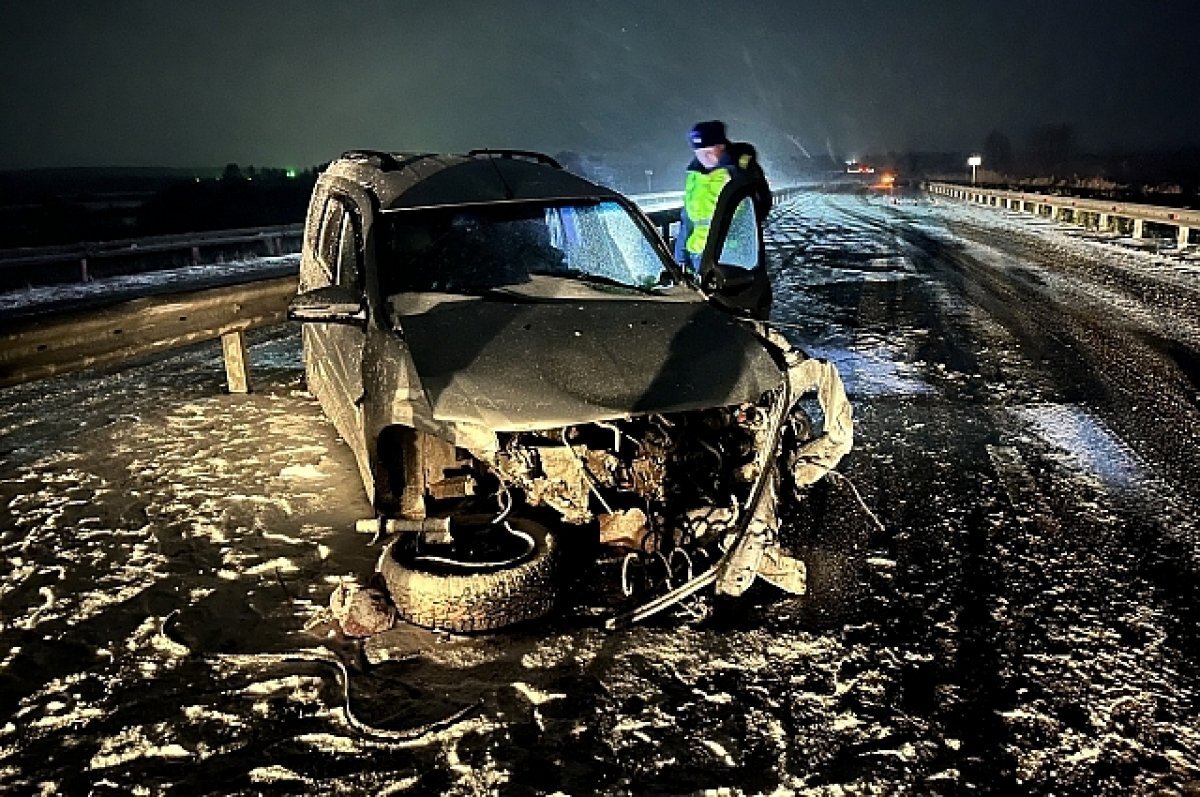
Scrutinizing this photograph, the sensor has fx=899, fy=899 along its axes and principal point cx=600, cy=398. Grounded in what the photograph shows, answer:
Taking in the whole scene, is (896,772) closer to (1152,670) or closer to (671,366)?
(1152,670)

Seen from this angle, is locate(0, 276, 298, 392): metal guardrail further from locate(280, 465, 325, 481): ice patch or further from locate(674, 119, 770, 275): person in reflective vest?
locate(674, 119, 770, 275): person in reflective vest

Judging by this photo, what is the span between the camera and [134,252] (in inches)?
828

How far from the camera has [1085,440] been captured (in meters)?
6.57

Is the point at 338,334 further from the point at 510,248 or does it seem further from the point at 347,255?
the point at 510,248

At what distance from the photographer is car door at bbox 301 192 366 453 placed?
16.2ft

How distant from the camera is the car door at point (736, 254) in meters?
5.53

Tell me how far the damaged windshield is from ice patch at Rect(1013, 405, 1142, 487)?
10.5ft

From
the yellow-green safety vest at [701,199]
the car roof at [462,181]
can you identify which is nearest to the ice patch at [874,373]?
the yellow-green safety vest at [701,199]

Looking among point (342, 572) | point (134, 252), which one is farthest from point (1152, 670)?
point (134, 252)

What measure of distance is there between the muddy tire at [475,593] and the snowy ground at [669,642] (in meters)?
0.11

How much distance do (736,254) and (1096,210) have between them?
81.3 ft

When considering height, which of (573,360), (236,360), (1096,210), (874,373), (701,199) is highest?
(701,199)

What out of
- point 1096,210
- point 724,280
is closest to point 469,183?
point 724,280

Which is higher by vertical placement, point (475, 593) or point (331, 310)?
point (331, 310)
